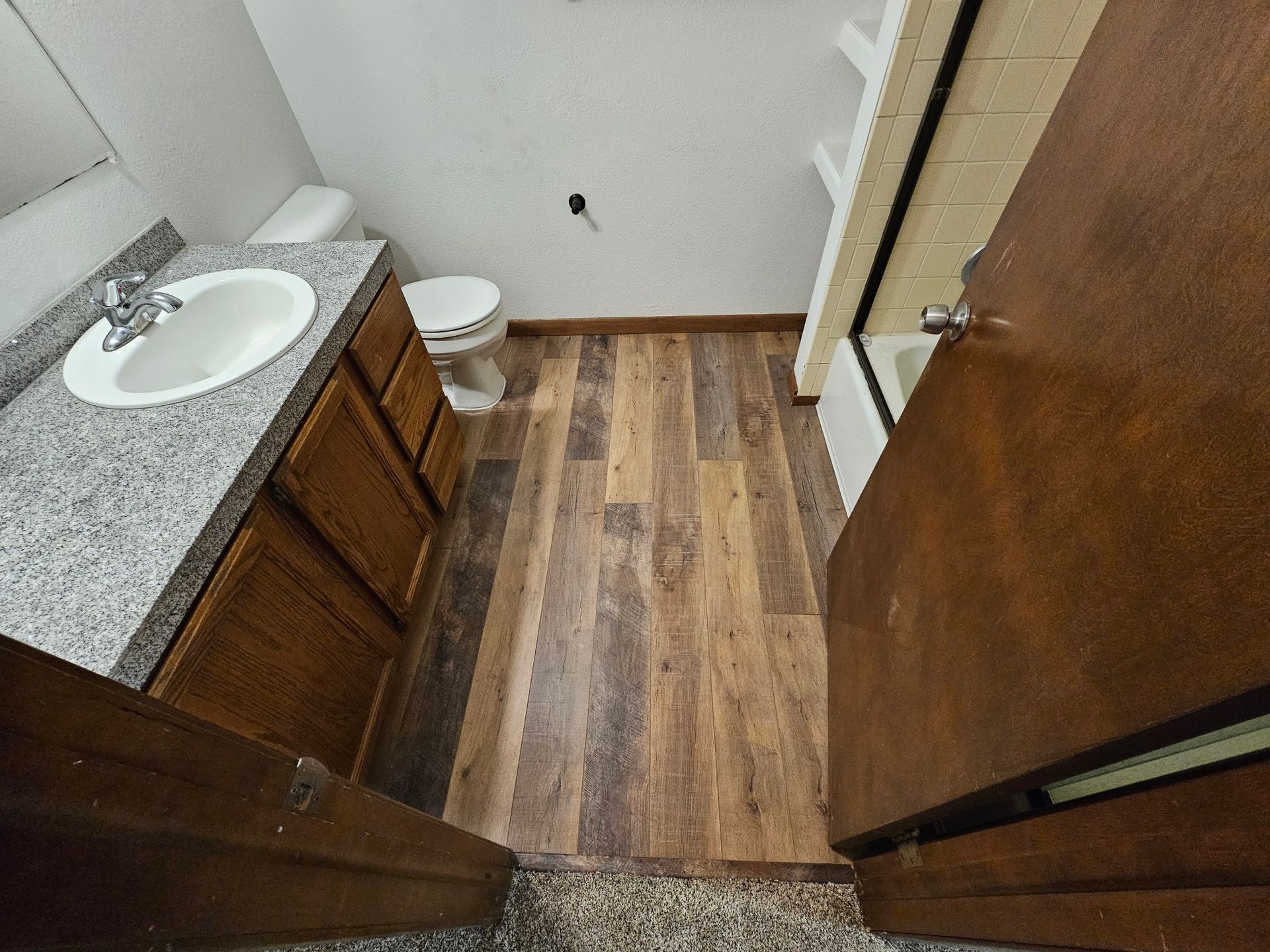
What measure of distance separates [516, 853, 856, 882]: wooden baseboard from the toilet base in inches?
59.6

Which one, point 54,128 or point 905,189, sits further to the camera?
point 905,189

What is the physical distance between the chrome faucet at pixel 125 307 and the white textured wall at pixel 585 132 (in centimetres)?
110

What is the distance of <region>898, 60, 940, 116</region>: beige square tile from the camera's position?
1.23m

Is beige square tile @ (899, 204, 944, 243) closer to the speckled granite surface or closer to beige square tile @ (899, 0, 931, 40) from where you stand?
beige square tile @ (899, 0, 931, 40)

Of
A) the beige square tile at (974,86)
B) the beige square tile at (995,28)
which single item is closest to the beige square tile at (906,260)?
the beige square tile at (974,86)

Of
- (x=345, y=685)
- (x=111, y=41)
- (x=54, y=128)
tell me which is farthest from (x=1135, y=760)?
(x=111, y=41)

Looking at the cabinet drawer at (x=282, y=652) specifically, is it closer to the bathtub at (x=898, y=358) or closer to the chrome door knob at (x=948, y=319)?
the chrome door knob at (x=948, y=319)

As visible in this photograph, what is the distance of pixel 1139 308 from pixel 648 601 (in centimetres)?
128

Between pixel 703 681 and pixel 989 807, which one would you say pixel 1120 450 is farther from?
pixel 703 681

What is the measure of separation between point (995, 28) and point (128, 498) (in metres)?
1.85

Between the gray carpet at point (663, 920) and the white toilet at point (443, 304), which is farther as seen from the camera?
the white toilet at point (443, 304)

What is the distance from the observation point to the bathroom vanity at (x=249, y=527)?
744mm

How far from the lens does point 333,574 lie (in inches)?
44.3

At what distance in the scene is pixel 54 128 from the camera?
46.9 inches
